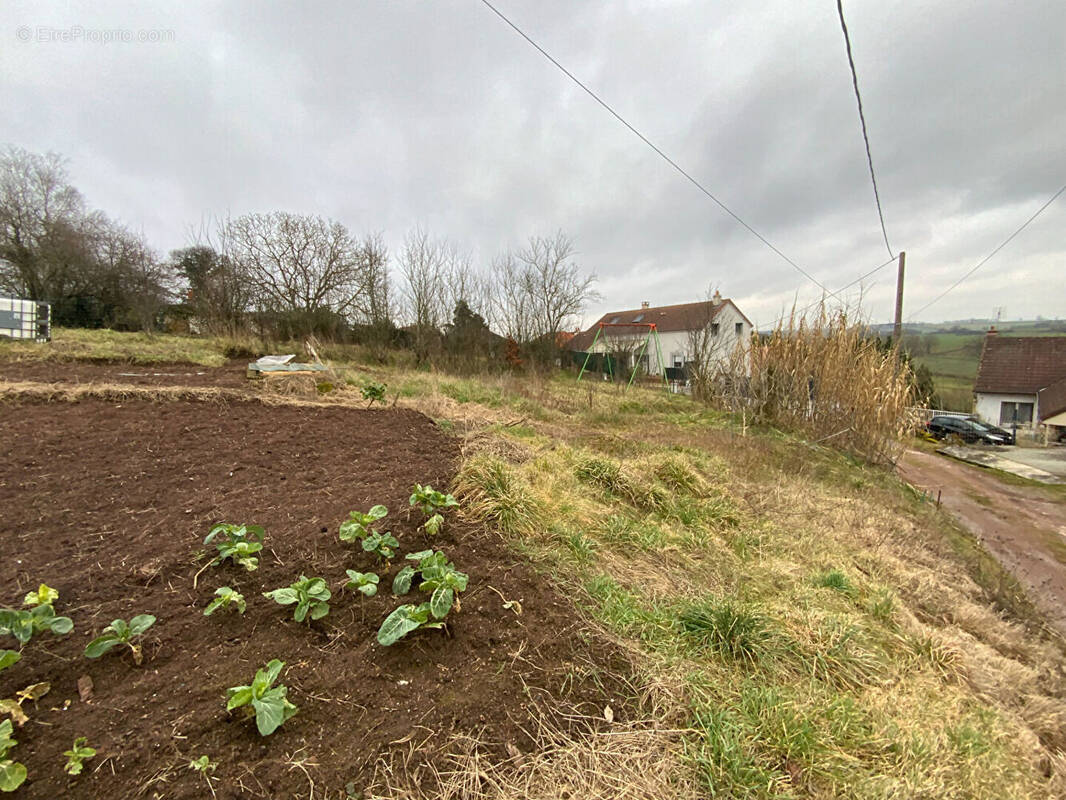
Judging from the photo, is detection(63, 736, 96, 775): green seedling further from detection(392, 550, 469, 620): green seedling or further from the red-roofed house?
the red-roofed house

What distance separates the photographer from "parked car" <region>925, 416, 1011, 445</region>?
20.3 metres

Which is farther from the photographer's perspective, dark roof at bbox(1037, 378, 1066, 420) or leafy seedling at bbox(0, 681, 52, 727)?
dark roof at bbox(1037, 378, 1066, 420)

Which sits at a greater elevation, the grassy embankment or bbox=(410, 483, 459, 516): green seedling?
bbox=(410, 483, 459, 516): green seedling

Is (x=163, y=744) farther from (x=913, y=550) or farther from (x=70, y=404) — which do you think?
(x=913, y=550)

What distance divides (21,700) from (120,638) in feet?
0.68

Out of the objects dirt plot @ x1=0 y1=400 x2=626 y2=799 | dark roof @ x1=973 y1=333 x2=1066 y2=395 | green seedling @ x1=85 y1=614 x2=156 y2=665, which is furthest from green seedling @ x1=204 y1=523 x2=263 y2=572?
dark roof @ x1=973 y1=333 x2=1066 y2=395

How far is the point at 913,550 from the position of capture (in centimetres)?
405

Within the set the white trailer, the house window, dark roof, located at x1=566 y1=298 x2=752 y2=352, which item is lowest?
the house window

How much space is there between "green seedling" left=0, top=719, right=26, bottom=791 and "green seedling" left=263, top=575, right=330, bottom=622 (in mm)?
598

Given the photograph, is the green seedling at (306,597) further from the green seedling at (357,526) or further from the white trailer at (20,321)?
the white trailer at (20,321)

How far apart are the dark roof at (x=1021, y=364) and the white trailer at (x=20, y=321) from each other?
1835 inches

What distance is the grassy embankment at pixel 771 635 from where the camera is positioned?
1.27 m

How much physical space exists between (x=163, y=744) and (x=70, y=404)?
4810 millimetres

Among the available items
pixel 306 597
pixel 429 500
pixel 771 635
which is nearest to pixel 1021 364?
pixel 771 635
